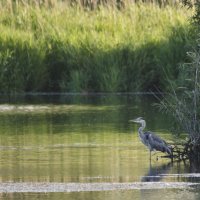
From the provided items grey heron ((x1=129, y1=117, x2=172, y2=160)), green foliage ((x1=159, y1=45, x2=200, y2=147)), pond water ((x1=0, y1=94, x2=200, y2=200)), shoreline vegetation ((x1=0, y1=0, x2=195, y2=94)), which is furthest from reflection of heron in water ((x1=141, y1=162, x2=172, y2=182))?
shoreline vegetation ((x1=0, y1=0, x2=195, y2=94))

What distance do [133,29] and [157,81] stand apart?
85.6 inches

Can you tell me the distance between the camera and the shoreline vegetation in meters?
27.3

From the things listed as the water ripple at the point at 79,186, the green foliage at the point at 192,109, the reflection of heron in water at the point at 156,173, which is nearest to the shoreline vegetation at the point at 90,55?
the green foliage at the point at 192,109

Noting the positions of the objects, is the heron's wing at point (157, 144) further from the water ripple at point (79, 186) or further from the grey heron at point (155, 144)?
the water ripple at point (79, 186)

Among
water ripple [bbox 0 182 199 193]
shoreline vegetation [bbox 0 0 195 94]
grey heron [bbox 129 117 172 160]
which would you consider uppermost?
shoreline vegetation [bbox 0 0 195 94]

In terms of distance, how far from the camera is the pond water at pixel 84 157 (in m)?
12.7

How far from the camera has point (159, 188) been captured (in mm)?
12867

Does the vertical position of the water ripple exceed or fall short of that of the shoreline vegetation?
it falls short

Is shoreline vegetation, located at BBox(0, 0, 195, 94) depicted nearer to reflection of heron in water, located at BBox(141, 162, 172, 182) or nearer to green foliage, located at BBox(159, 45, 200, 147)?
green foliage, located at BBox(159, 45, 200, 147)

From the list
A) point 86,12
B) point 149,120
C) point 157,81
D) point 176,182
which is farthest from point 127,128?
point 86,12

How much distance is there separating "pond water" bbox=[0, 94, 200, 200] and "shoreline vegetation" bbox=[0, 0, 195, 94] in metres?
3.27

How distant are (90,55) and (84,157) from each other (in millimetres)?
12656

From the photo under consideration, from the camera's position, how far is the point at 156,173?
46.3 ft

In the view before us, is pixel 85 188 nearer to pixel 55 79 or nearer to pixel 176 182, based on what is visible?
pixel 176 182
